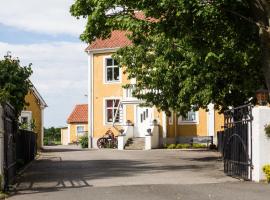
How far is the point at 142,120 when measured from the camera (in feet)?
150

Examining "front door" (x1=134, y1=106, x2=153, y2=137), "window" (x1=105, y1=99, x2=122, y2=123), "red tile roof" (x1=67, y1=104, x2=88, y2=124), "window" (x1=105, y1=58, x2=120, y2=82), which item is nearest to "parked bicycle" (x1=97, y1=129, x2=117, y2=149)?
"front door" (x1=134, y1=106, x2=153, y2=137)

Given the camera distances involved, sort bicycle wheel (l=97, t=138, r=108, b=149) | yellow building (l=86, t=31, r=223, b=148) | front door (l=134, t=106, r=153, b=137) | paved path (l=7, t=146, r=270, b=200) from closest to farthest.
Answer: paved path (l=7, t=146, r=270, b=200) → yellow building (l=86, t=31, r=223, b=148) → front door (l=134, t=106, r=153, b=137) → bicycle wheel (l=97, t=138, r=108, b=149)

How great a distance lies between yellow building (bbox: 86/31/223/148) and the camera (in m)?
44.1

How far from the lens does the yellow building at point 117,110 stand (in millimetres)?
44094

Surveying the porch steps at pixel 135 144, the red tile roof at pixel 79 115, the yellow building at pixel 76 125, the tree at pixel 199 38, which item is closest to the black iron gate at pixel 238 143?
the tree at pixel 199 38

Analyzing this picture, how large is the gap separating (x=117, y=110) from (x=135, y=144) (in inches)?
166

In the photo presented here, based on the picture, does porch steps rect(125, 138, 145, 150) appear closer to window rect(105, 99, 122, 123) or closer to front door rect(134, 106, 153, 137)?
front door rect(134, 106, 153, 137)

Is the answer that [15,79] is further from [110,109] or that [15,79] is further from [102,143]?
[110,109]

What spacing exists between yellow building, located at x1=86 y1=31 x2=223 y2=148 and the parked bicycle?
91 centimetres

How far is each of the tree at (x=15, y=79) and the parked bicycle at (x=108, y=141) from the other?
2094 centimetres

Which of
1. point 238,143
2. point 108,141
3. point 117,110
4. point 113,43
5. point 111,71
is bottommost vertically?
point 108,141

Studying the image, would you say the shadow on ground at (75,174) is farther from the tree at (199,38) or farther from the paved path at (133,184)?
the tree at (199,38)

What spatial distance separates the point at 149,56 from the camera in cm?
2947

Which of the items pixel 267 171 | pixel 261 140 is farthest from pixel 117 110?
pixel 267 171
